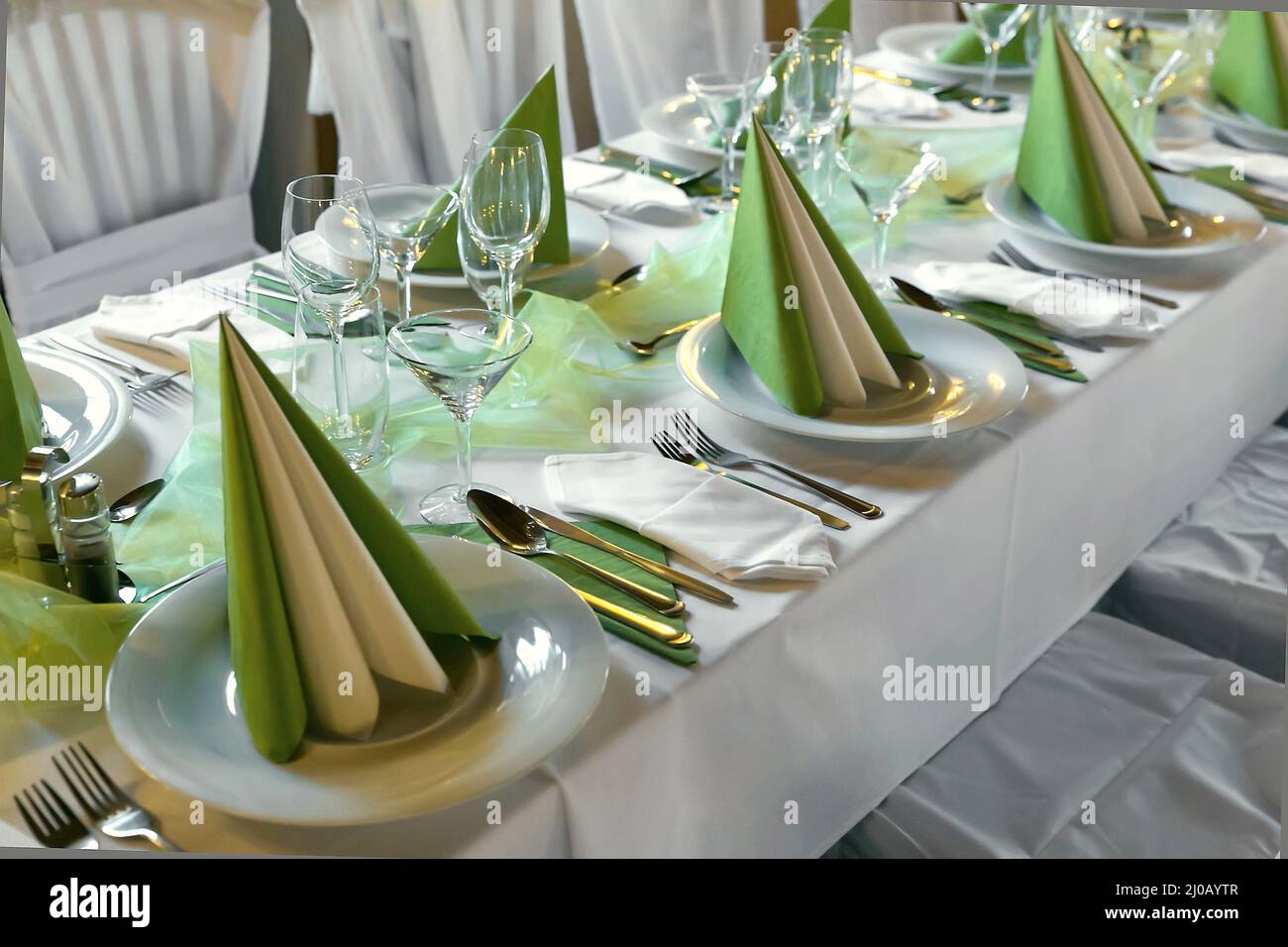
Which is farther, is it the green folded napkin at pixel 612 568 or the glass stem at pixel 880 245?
the glass stem at pixel 880 245

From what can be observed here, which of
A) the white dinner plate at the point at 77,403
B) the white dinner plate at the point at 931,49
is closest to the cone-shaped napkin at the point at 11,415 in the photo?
the white dinner plate at the point at 77,403

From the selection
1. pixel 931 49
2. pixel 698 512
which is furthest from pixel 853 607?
pixel 931 49

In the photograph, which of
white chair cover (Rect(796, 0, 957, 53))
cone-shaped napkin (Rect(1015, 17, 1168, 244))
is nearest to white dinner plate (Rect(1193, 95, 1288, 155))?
cone-shaped napkin (Rect(1015, 17, 1168, 244))

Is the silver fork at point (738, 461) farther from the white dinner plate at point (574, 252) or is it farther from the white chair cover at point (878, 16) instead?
the white chair cover at point (878, 16)

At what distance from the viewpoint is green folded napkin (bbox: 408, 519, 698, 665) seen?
2.88 ft

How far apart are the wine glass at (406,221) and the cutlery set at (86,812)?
0.54 m

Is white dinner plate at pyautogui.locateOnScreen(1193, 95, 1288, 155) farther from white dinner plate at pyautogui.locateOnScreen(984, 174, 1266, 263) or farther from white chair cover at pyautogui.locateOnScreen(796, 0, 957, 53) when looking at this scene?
white chair cover at pyautogui.locateOnScreen(796, 0, 957, 53)

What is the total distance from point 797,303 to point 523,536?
0.35 meters

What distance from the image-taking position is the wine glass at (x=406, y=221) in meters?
1.25

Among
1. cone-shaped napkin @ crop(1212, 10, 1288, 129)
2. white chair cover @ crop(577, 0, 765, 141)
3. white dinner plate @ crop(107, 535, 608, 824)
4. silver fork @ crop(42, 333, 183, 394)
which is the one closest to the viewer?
white dinner plate @ crop(107, 535, 608, 824)

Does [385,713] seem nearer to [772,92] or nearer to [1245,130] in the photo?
[772,92]

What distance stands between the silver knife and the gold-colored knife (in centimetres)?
5

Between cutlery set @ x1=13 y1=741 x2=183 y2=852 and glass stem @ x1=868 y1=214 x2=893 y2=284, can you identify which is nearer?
cutlery set @ x1=13 y1=741 x2=183 y2=852
